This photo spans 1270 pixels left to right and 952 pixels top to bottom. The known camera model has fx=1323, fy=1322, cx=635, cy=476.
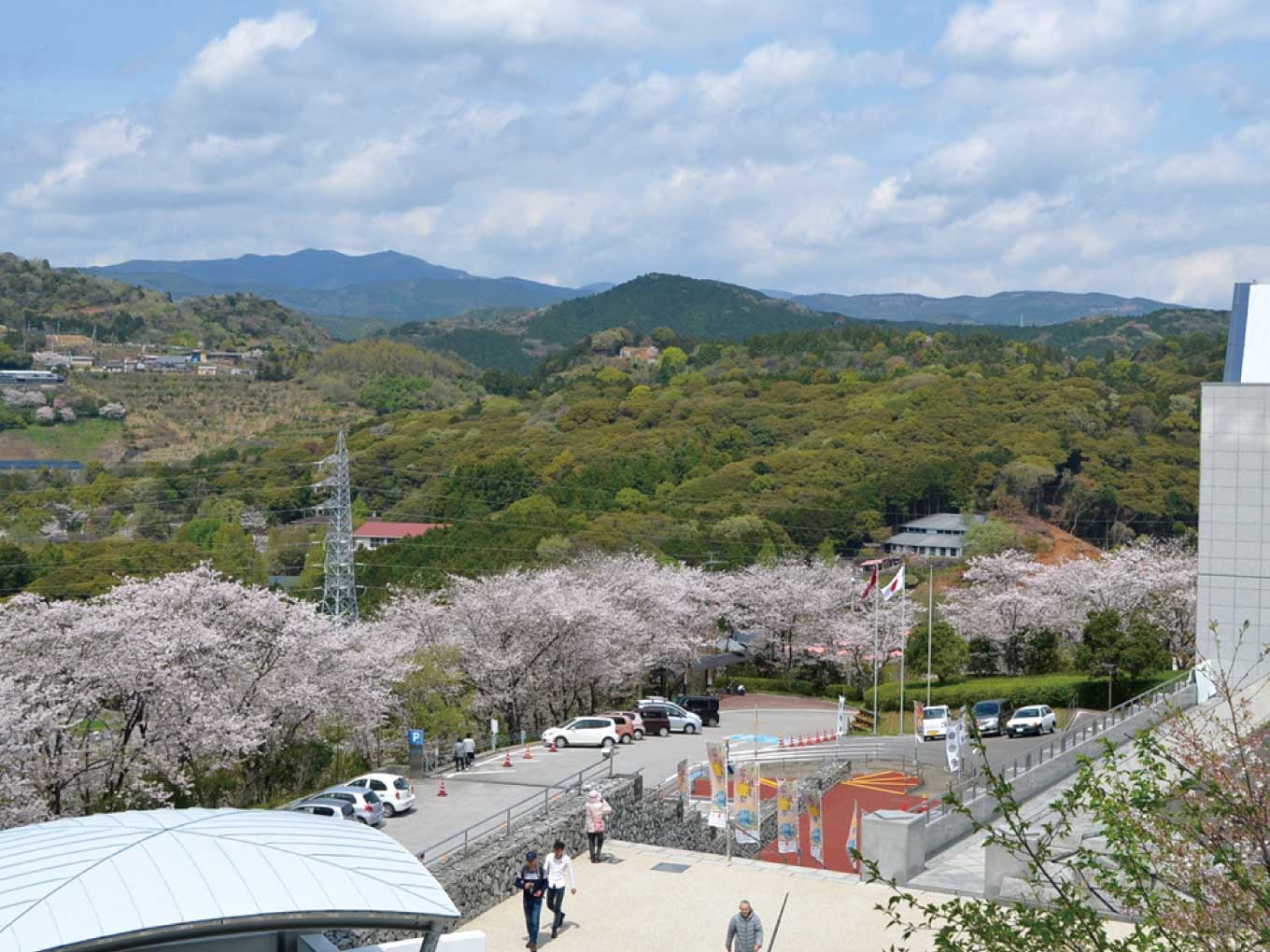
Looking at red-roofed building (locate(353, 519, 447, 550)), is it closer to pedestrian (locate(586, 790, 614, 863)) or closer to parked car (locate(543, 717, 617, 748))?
parked car (locate(543, 717, 617, 748))

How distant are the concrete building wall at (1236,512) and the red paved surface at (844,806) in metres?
8.46

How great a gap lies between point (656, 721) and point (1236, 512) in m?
15.9

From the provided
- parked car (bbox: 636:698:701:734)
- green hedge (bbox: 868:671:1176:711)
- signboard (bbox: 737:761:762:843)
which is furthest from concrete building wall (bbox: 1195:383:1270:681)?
signboard (bbox: 737:761:762:843)

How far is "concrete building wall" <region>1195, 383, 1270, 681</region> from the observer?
107ft

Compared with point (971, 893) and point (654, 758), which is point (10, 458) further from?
point (971, 893)

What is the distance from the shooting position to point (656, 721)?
36312mm

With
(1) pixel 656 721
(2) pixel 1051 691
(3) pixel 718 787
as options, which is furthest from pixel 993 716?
(3) pixel 718 787

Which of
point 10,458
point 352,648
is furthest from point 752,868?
point 10,458

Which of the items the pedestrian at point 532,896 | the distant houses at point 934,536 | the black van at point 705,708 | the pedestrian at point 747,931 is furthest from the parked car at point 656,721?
the distant houses at point 934,536

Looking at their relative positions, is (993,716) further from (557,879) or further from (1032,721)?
(557,879)

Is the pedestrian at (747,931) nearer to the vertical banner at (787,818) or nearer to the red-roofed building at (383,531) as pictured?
the vertical banner at (787,818)

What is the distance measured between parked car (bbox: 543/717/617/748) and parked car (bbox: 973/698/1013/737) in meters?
11.4

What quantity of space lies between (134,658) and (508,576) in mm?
19049

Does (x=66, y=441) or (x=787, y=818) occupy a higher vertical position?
(x=66, y=441)
